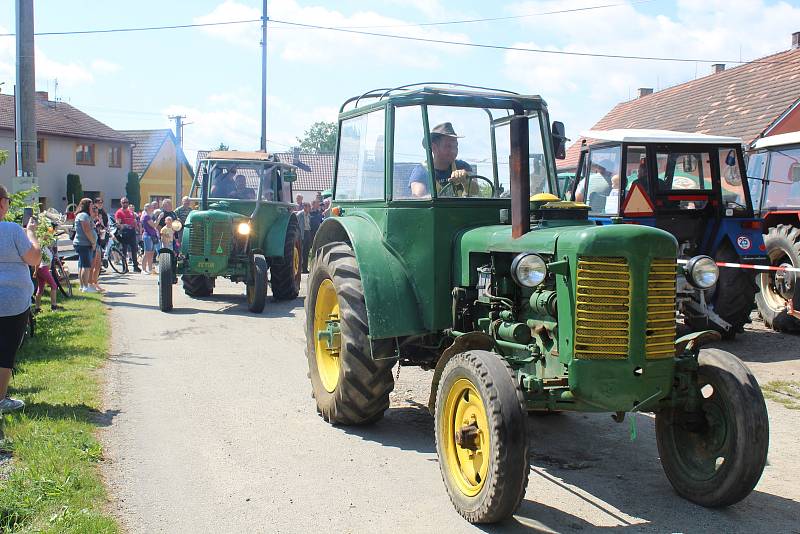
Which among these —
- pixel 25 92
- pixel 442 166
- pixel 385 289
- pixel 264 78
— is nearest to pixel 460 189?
pixel 442 166

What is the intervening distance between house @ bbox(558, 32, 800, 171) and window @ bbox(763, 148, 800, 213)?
4732mm

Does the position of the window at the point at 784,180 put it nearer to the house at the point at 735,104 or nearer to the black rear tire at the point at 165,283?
the house at the point at 735,104

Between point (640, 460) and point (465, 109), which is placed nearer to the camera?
point (640, 460)

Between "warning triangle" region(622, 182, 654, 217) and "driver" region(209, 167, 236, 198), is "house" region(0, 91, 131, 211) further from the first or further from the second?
"warning triangle" region(622, 182, 654, 217)

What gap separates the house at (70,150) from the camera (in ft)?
137

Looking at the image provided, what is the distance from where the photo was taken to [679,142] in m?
9.73

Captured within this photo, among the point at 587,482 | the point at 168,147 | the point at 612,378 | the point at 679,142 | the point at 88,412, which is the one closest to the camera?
the point at 612,378

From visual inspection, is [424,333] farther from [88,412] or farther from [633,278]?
[88,412]

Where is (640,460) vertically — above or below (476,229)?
below

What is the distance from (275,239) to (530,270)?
9716mm

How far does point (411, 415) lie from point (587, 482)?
74.3 inches

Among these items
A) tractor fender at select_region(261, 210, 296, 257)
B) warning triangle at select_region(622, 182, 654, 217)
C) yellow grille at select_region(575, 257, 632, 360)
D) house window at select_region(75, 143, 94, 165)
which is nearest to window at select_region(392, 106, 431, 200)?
yellow grille at select_region(575, 257, 632, 360)

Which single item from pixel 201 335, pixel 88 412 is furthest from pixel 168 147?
pixel 88 412

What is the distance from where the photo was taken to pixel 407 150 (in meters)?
5.79
